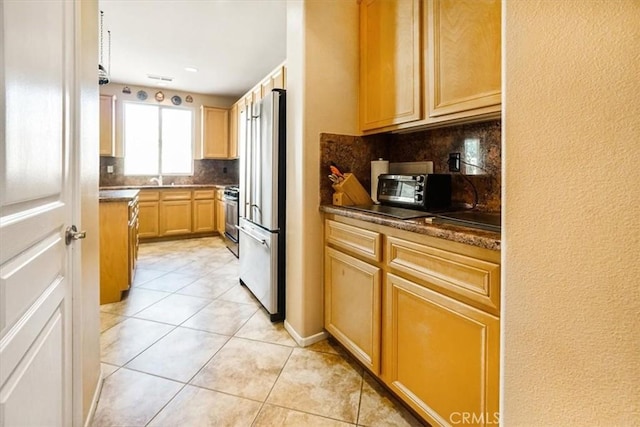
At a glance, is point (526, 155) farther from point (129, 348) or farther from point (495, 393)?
point (129, 348)

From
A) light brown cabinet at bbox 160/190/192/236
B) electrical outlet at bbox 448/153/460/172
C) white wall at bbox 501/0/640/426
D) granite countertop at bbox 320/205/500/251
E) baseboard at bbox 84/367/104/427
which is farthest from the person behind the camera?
light brown cabinet at bbox 160/190/192/236

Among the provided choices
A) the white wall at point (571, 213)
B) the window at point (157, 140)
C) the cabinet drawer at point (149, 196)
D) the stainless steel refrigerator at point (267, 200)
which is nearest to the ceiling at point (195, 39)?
the window at point (157, 140)

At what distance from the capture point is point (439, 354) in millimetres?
1220

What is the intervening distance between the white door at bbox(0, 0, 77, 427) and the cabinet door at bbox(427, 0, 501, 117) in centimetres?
153

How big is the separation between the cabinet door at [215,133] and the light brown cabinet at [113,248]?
3.18 metres

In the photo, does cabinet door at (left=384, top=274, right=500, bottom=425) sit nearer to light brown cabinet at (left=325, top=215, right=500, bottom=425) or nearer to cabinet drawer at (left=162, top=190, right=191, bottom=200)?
light brown cabinet at (left=325, top=215, right=500, bottom=425)

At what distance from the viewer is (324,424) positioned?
138cm

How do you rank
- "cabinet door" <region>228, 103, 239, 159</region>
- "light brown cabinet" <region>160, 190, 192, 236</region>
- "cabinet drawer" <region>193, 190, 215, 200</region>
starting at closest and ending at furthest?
"light brown cabinet" <region>160, 190, 192, 236</region> → "cabinet drawer" <region>193, 190, 215, 200</region> → "cabinet door" <region>228, 103, 239, 159</region>

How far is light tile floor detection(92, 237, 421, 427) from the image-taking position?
143 cm

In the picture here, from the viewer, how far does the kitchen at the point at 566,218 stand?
0.59 m

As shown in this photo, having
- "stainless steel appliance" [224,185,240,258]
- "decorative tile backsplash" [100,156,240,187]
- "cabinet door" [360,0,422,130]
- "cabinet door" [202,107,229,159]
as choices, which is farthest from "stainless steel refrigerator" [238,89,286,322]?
"decorative tile backsplash" [100,156,240,187]

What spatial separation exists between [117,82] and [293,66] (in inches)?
175

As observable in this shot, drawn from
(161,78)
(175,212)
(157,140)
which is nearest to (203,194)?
(175,212)

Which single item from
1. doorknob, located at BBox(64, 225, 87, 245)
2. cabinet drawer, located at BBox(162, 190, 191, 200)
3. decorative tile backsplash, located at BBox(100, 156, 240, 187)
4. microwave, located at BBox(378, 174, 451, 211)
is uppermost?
decorative tile backsplash, located at BBox(100, 156, 240, 187)
